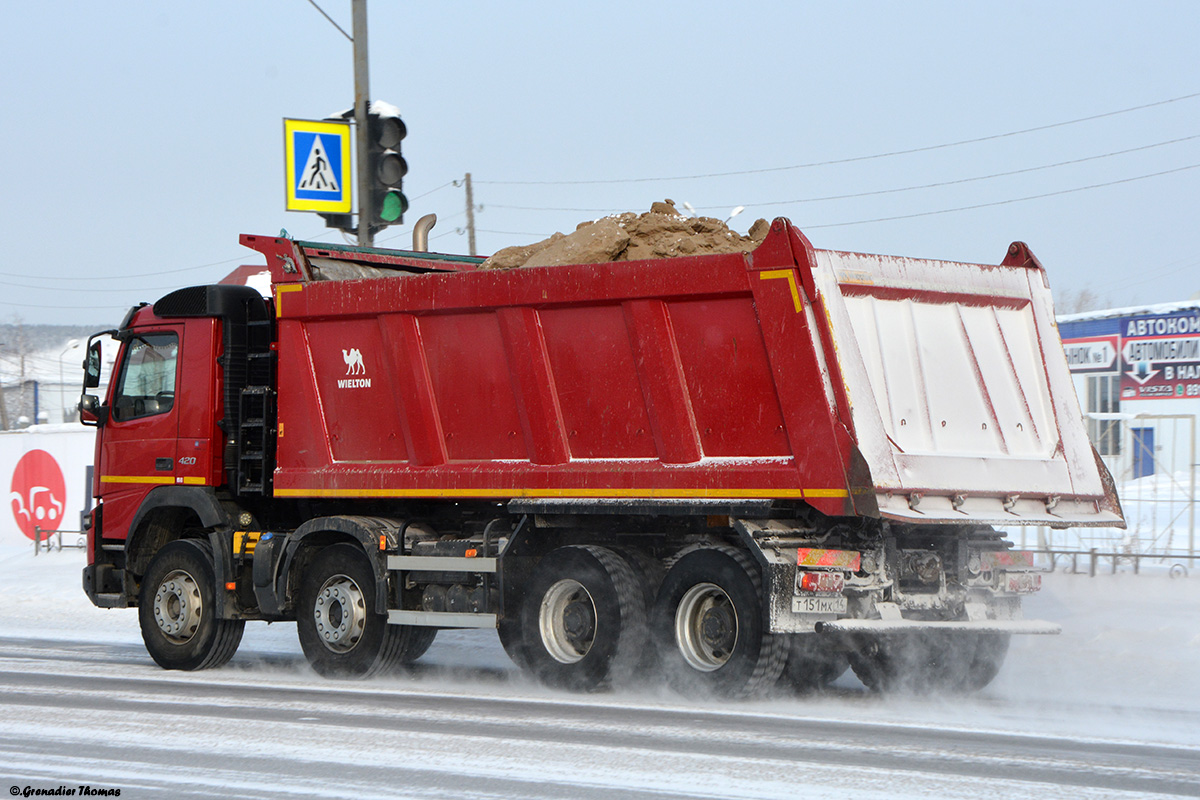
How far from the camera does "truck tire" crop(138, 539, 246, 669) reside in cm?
1111

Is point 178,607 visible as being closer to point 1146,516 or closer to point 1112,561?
point 1112,561

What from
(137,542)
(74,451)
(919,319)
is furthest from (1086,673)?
(74,451)

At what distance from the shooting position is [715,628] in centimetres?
852

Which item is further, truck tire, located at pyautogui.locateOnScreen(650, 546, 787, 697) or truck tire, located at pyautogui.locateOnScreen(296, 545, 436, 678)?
truck tire, located at pyautogui.locateOnScreen(296, 545, 436, 678)

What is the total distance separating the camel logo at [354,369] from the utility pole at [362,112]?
1462 millimetres

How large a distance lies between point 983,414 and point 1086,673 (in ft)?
7.38

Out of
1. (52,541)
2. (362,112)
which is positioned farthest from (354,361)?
(52,541)

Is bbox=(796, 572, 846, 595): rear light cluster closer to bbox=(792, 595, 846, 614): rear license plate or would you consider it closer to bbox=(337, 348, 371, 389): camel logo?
bbox=(792, 595, 846, 614): rear license plate

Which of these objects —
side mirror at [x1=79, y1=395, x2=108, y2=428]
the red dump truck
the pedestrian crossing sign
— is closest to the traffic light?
the red dump truck

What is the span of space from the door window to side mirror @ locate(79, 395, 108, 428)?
0.38 feet

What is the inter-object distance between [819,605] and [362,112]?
6281 millimetres

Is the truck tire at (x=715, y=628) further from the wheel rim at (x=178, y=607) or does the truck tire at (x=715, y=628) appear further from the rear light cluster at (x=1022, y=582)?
the wheel rim at (x=178, y=607)

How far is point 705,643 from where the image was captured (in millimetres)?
8609

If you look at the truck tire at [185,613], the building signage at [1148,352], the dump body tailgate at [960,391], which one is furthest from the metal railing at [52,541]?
the building signage at [1148,352]
